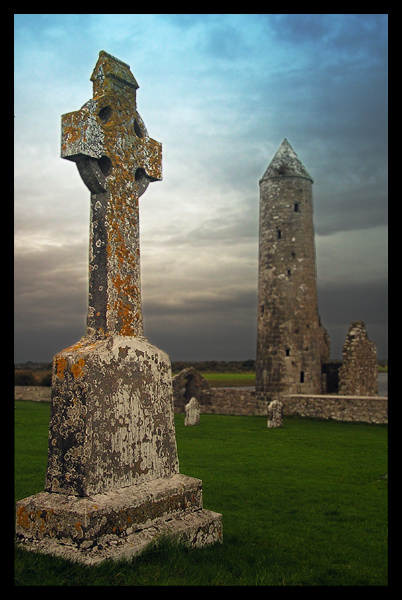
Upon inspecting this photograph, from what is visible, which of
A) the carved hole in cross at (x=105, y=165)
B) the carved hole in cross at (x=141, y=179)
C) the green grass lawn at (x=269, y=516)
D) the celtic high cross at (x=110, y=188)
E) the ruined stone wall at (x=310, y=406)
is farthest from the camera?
the ruined stone wall at (x=310, y=406)

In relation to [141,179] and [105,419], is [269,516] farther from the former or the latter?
[141,179]

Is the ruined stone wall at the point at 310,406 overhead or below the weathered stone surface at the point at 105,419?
below

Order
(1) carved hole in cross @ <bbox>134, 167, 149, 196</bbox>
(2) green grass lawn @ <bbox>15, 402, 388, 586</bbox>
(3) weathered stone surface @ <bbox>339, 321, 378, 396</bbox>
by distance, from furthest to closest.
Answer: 1. (3) weathered stone surface @ <bbox>339, 321, 378, 396</bbox>
2. (1) carved hole in cross @ <bbox>134, 167, 149, 196</bbox>
3. (2) green grass lawn @ <bbox>15, 402, 388, 586</bbox>

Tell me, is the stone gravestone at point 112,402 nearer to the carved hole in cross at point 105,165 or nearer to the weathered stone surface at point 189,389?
the carved hole in cross at point 105,165

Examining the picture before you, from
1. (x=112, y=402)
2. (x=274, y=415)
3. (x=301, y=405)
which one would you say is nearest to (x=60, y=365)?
(x=112, y=402)

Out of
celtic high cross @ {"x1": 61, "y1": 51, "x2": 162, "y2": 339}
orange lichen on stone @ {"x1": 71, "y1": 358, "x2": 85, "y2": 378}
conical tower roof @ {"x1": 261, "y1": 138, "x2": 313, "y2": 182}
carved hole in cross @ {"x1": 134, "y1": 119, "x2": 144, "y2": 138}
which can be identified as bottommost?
orange lichen on stone @ {"x1": 71, "y1": 358, "x2": 85, "y2": 378}

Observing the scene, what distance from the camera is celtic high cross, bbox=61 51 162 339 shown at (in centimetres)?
505

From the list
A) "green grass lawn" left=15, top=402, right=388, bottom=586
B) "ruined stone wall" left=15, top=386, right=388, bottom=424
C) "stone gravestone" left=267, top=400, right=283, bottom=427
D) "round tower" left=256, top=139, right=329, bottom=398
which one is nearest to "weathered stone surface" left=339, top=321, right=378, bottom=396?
"round tower" left=256, top=139, right=329, bottom=398

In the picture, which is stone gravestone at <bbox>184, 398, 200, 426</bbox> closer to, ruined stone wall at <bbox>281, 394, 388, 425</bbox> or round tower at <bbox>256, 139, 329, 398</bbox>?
ruined stone wall at <bbox>281, 394, 388, 425</bbox>

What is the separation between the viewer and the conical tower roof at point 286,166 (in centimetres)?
2827

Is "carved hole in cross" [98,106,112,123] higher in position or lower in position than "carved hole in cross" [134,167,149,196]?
higher

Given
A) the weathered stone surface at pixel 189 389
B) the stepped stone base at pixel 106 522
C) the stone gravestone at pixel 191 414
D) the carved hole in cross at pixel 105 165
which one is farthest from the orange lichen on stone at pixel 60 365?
the weathered stone surface at pixel 189 389

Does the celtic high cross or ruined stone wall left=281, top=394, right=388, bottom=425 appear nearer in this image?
the celtic high cross

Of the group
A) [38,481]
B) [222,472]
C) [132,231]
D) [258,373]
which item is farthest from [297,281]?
[132,231]
